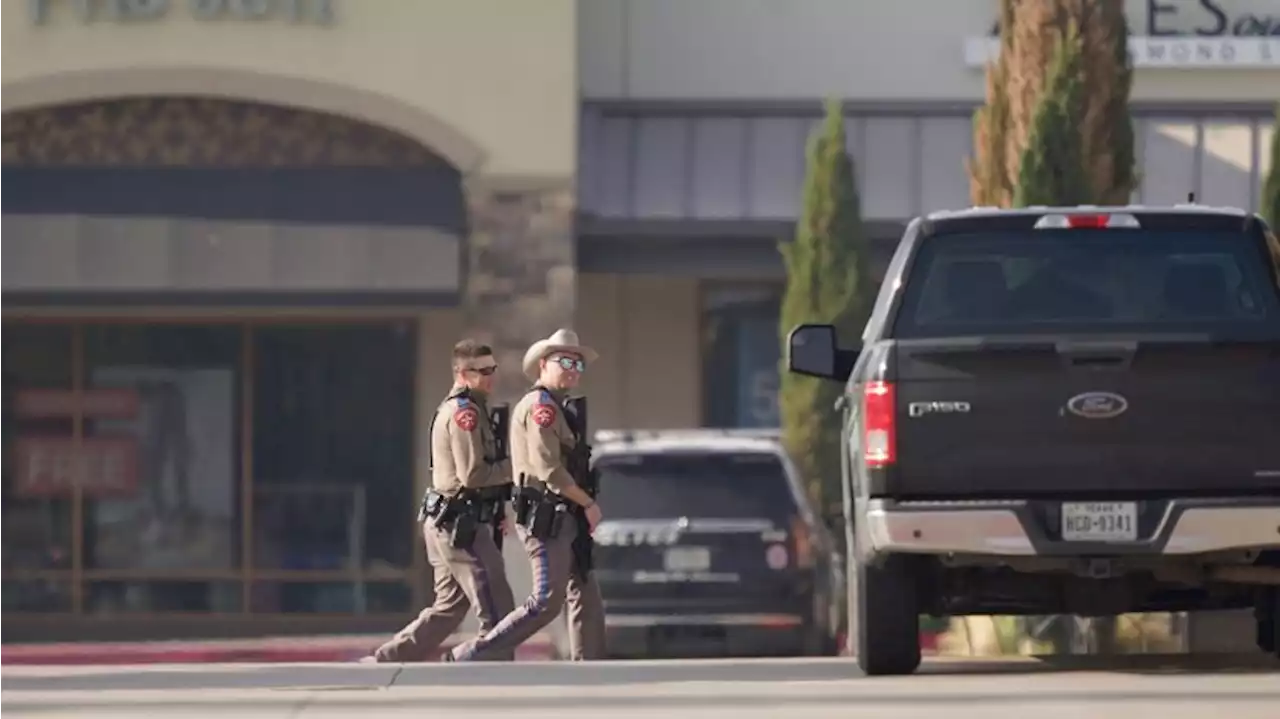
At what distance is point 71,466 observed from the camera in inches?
826

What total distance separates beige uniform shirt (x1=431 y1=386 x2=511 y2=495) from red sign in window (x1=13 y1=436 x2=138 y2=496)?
895 centimetres

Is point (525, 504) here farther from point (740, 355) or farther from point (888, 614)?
point (740, 355)

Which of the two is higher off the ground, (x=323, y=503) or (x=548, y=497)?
(x=548, y=497)

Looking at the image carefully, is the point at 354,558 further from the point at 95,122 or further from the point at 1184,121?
the point at 1184,121

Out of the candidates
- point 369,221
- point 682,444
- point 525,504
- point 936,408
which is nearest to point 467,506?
point 525,504

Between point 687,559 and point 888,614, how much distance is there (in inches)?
169

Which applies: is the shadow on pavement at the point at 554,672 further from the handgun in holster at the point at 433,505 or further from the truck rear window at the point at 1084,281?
the truck rear window at the point at 1084,281

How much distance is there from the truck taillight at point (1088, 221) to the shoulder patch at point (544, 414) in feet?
9.78

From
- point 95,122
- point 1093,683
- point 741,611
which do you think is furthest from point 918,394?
point 95,122

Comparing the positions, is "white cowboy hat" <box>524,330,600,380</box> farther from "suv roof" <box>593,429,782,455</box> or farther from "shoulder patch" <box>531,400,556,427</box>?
"suv roof" <box>593,429,782,455</box>

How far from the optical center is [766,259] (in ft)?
67.9

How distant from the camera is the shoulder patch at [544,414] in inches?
482

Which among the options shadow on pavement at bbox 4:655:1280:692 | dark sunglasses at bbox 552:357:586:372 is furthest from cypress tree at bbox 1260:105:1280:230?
dark sunglasses at bbox 552:357:586:372

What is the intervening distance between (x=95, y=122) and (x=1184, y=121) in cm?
906
